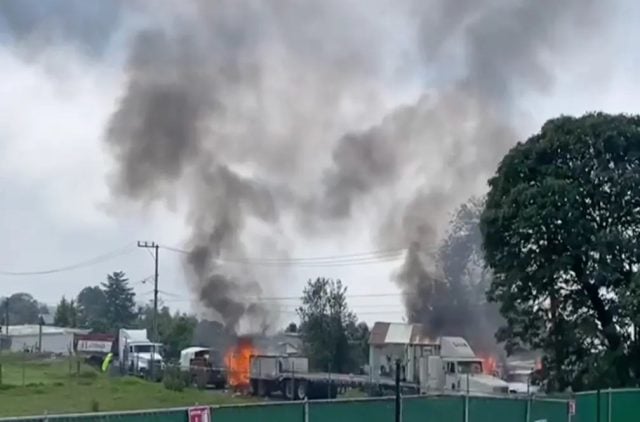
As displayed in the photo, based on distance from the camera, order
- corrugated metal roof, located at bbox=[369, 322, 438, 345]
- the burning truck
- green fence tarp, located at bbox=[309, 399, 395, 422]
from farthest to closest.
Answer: corrugated metal roof, located at bbox=[369, 322, 438, 345]
the burning truck
green fence tarp, located at bbox=[309, 399, 395, 422]

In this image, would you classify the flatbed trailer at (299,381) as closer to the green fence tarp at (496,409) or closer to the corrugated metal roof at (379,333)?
the corrugated metal roof at (379,333)

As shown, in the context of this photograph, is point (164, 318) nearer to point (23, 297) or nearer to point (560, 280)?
point (560, 280)

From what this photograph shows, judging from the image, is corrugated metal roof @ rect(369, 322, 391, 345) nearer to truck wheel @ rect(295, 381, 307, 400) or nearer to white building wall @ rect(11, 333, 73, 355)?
truck wheel @ rect(295, 381, 307, 400)

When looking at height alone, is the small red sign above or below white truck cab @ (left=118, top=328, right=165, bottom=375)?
above

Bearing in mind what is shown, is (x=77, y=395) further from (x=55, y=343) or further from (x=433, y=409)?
(x=55, y=343)

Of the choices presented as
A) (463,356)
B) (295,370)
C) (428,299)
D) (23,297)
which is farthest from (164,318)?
(23,297)

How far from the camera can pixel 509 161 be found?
32000 millimetres

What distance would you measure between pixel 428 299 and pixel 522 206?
3331 centimetres

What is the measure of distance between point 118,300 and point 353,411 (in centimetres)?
12300

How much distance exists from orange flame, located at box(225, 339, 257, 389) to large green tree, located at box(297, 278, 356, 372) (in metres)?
3.85

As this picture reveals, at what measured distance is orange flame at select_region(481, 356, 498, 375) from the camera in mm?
47088

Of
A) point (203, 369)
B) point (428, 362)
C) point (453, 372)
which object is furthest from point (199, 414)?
point (203, 369)

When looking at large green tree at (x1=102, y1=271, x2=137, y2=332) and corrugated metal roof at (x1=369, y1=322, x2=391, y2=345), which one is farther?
large green tree at (x1=102, y1=271, x2=137, y2=332)

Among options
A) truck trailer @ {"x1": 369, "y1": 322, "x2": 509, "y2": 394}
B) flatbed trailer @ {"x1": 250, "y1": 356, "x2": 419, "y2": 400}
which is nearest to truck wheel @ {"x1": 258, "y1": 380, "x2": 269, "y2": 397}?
flatbed trailer @ {"x1": 250, "y1": 356, "x2": 419, "y2": 400}
